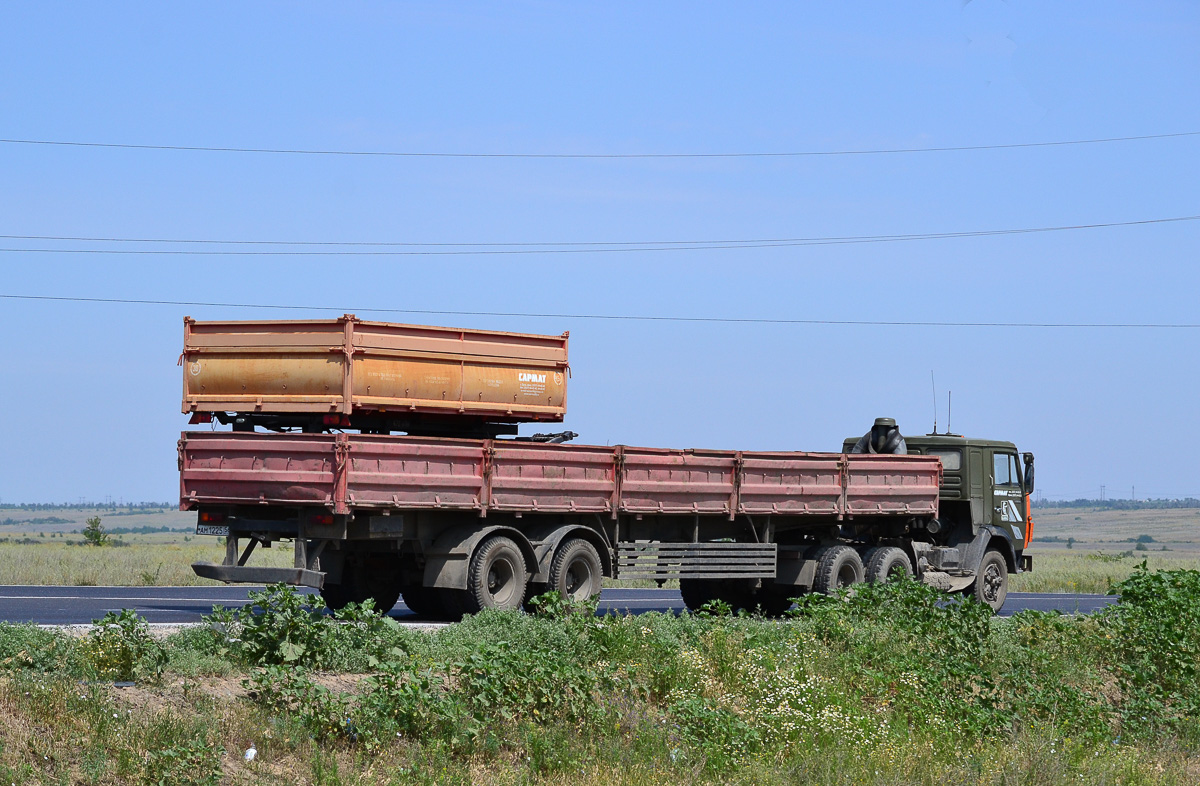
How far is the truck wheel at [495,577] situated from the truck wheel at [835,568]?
4692 mm

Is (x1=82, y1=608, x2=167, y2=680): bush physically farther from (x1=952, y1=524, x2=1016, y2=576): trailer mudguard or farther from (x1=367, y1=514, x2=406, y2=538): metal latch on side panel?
(x1=952, y1=524, x2=1016, y2=576): trailer mudguard

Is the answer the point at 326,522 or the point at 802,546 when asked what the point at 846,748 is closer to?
the point at 326,522

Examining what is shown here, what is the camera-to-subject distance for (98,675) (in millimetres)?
9375

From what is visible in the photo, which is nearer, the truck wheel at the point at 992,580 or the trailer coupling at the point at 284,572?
the trailer coupling at the point at 284,572

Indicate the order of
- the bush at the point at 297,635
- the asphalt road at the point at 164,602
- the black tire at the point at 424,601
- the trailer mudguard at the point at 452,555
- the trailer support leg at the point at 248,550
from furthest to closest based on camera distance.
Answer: the black tire at the point at 424,601
the asphalt road at the point at 164,602
the trailer mudguard at the point at 452,555
the trailer support leg at the point at 248,550
the bush at the point at 297,635

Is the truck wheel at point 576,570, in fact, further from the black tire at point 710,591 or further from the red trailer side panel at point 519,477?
the black tire at point 710,591

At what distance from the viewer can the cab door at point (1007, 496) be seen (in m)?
21.3

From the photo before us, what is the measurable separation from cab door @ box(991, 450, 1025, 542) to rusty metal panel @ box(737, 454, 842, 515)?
3.45 m

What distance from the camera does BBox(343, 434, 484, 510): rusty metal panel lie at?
14.7 m

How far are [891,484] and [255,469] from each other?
932cm

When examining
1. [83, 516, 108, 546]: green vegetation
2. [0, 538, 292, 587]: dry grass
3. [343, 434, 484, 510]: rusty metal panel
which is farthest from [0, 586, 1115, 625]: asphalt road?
[83, 516, 108, 546]: green vegetation

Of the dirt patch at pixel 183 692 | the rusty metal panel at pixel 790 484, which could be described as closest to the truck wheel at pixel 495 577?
the rusty metal panel at pixel 790 484

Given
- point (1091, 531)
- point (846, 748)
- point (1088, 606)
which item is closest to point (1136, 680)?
point (846, 748)

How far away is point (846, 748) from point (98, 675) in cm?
509
